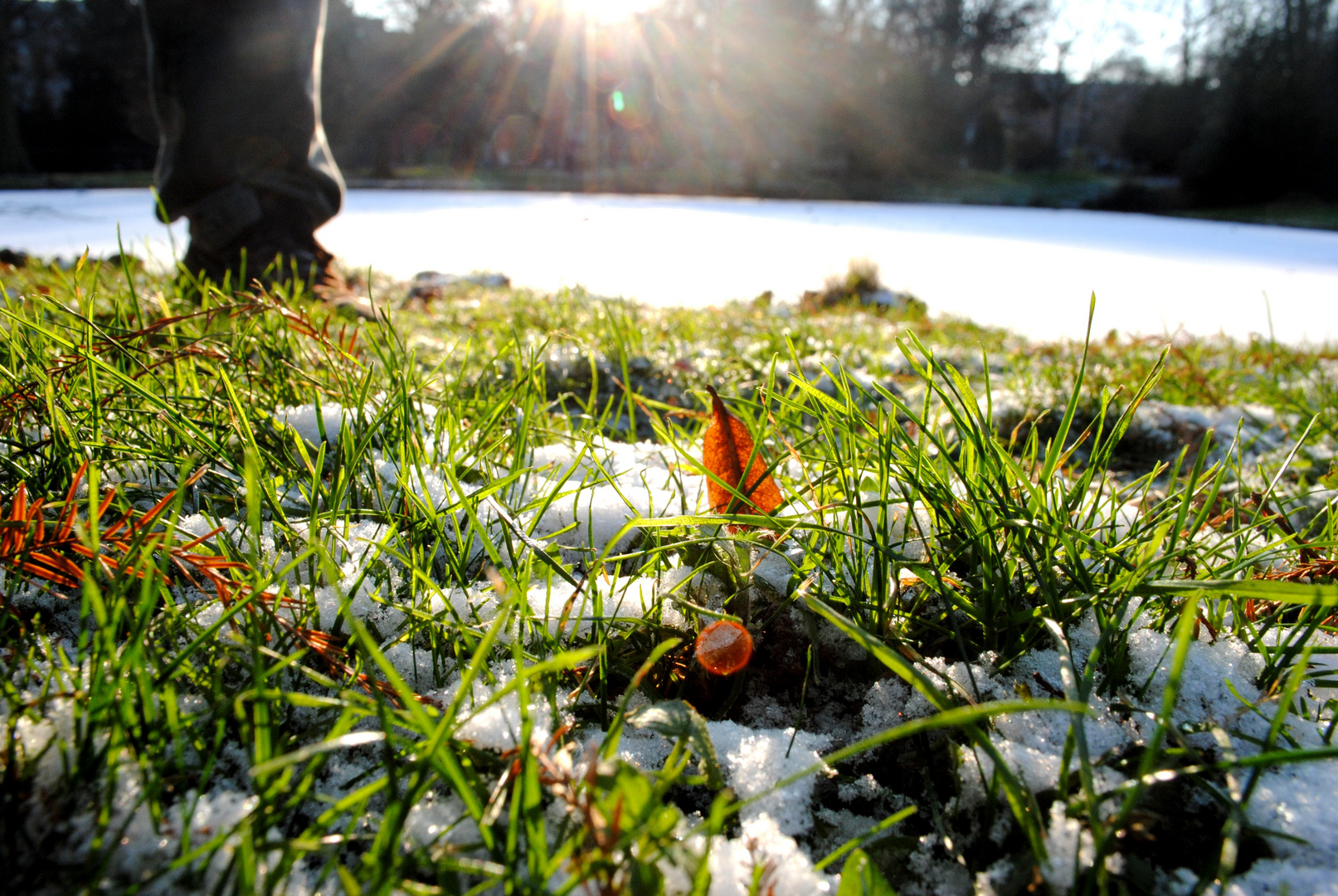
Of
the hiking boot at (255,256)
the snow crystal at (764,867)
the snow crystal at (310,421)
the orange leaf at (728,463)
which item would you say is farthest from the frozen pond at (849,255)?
the snow crystal at (764,867)

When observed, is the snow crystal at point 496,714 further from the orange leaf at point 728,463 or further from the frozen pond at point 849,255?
the frozen pond at point 849,255

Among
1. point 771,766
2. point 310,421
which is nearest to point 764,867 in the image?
point 771,766

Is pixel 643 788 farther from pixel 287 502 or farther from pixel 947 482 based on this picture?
pixel 287 502

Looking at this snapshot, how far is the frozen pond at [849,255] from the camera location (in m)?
4.73

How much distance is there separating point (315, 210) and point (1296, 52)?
25530 millimetres

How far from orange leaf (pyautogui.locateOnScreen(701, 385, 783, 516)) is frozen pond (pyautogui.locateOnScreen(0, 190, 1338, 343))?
1531 millimetres

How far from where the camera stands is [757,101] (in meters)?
26.5

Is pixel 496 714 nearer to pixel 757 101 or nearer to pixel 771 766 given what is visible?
pixel 771 766

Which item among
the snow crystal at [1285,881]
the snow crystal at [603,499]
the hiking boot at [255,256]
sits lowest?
the snow crystal at [1285,881]

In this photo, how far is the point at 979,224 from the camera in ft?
40.2

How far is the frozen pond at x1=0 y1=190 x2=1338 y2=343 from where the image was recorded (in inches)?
186

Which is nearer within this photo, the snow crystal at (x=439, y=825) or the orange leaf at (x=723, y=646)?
the snow crystal at (x=439, y=825)

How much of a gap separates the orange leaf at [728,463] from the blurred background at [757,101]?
2056 cm

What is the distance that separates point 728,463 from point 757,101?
28564mm
